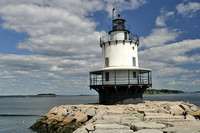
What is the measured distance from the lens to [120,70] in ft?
70.1

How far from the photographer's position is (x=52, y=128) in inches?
679

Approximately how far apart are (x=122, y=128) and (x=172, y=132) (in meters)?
2.50

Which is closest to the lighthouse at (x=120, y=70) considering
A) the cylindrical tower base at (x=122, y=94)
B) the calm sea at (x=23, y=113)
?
the cylindrical tower base at (x=122, y=94)

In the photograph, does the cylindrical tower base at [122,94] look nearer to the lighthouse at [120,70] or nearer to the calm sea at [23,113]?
the lighthouse at [120,70]

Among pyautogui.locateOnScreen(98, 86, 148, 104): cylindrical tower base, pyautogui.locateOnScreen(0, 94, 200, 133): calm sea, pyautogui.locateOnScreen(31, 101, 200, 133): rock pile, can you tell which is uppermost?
pyautogui.locateOnScreen(98, 86, 148, 104): cylindrical tower base

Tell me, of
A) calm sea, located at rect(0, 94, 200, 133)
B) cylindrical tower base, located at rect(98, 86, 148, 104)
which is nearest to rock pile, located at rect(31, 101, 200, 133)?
cylindrical tower base, located at rect(98, 86, 148, 104)

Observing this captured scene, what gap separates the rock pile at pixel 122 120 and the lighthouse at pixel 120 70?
11.1ft

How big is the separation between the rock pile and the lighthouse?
340cm

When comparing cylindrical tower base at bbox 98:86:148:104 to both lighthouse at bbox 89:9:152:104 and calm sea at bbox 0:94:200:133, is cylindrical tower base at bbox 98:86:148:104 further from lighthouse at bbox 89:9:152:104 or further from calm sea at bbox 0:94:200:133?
calm sea at bbox 0:94:200:133

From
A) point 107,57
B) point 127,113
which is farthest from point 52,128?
point 107,57

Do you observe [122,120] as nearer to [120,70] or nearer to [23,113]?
[120,70]

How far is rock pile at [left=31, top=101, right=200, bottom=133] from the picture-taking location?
1088 centimetres

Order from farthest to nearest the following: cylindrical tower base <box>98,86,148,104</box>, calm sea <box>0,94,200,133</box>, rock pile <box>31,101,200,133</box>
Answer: calm sea <box>0,94,200,133</box> < cylindrical tower base <box>98,86,148,104</box> < rock pile <box>31,101,200,133</box>

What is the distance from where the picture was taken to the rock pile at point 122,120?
10.9 meters
